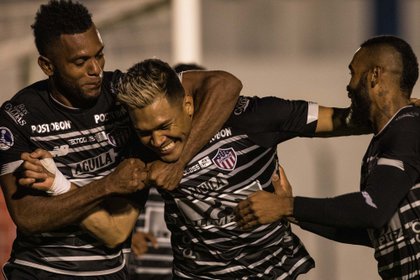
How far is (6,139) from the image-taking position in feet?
17.1

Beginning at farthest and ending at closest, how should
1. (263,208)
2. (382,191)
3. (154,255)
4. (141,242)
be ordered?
(154,255) → (141,242) → (263,208) → (382,191)

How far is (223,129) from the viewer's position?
5.23 m

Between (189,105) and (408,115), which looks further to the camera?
(189,105)

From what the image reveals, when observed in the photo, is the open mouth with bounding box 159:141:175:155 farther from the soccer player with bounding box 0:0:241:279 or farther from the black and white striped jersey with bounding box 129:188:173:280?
the black and white striped jersey with bounding box 129:188:173:280

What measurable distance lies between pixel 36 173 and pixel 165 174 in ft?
2.01

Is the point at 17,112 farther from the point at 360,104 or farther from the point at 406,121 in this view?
the point at 406,121

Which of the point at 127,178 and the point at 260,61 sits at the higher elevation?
the point at 127,178

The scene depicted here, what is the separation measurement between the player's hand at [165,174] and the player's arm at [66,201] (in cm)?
6

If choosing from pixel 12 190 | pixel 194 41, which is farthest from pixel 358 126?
pixel 194 41

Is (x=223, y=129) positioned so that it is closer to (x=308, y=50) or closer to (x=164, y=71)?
(x=164, y=71)

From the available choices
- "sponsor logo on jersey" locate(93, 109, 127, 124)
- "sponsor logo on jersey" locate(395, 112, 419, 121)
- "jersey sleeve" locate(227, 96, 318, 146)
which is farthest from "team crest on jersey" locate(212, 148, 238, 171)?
"sponsor logo on jersey" locate(395, 112, 419, 121)

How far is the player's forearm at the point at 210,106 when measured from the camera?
16.5 ft

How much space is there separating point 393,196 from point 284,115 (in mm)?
914

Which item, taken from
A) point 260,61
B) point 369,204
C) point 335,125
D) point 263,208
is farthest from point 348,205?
point 260,61
